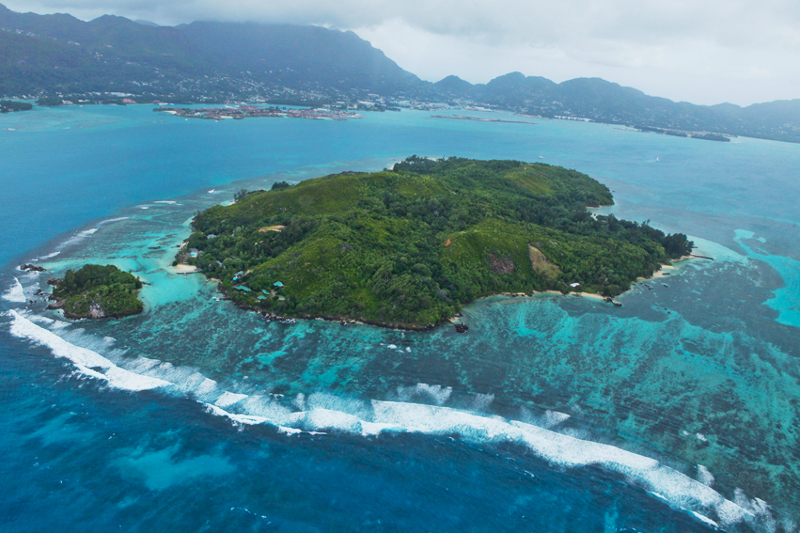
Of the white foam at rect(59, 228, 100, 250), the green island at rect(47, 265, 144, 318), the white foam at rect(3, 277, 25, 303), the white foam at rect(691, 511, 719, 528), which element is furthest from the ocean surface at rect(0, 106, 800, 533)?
the green island at rect(47, 265, 144, 318)

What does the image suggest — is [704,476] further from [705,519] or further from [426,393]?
[426,393]

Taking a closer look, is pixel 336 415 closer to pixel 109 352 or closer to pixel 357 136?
pixel 109 352

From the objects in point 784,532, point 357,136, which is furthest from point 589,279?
point 357,136

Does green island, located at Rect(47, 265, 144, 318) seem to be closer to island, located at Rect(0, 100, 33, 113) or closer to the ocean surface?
the ocean surface

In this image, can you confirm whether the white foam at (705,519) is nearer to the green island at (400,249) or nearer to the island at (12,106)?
the green island at (400,249)

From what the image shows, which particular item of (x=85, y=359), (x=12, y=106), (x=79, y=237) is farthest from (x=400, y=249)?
(x=12, y=106)

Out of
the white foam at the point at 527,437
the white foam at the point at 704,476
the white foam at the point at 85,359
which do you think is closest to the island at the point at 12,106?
the white foam at the point at 85,359
